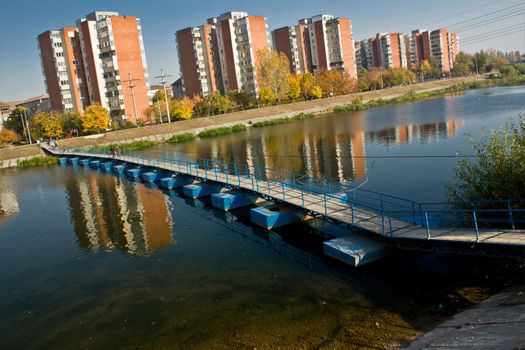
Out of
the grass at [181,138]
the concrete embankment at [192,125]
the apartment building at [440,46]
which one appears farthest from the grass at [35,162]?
the apartment building at [440,46]

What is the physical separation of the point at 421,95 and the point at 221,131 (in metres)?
50.9

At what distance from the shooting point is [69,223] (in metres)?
24.5

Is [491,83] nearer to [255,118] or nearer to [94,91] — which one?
[255,118]

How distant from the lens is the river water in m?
11.0

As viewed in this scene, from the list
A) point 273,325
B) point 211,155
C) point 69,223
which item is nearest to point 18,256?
point 69,223

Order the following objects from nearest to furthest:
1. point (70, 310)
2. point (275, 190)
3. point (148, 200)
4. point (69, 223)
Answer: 1. point (70, 310)
2. point (275, 190)
3. point (69, 223)
4. point (148, 200)

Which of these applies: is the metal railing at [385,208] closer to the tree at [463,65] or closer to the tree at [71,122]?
the tree at [71,122]

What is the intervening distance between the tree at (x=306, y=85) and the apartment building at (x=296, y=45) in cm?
2690

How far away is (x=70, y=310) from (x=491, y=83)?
116 m

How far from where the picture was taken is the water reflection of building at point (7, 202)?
28.6m

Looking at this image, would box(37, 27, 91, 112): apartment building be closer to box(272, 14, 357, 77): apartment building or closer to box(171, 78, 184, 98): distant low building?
box(272, 14, 357, 77): apartment building

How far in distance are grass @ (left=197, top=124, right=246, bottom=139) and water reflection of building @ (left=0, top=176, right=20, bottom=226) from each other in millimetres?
30371

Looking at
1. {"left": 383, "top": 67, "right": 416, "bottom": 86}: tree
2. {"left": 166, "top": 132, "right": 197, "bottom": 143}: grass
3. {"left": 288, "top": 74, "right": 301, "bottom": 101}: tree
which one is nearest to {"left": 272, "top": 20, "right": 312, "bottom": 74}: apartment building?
{"left": 383, "top": 67, "right": 416, "bottom": 86}: tree

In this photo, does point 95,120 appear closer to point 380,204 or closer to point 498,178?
point 380,204
